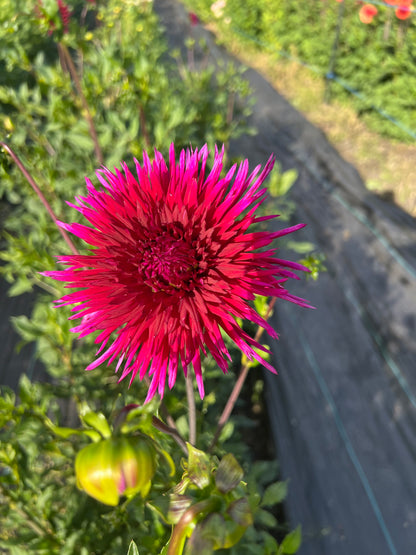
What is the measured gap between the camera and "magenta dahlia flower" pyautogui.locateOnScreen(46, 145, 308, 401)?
493 mm

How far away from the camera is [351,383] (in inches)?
68.4

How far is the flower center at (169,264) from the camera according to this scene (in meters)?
0.57

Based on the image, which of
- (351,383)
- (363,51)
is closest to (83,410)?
(351,383)

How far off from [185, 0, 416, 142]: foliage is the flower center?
2.98 metres

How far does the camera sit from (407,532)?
1.32 meters

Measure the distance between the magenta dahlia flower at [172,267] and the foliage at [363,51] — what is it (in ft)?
9.72

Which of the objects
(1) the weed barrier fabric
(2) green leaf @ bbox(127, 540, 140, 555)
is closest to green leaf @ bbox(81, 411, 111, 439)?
(2) green leaf @ bbox(127, 540, 140, 555)

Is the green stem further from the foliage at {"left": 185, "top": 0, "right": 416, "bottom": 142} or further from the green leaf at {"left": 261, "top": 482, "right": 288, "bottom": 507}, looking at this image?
the foliage at {"left": 185, "top": 0, "right": 416, "bottom": 142}

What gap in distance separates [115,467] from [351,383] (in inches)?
59.8

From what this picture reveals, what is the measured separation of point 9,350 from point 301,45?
15.8 feet

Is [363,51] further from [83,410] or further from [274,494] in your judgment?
[83,410]

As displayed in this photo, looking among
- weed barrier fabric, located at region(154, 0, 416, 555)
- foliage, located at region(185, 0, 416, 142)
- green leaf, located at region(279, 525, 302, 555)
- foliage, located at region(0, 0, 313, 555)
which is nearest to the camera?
foliage, located at region(0, 0, 313, 555)

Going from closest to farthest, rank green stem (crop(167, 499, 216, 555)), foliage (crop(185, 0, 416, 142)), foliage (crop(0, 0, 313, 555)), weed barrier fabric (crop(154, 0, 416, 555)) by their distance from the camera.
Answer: green stem (crop(167, 499, 216, 555)), foliage (crop(0, 0, 313, 555)), weed barrier fabric (crop(154, 0, 416, 555)), foliage (crop(185, 0, 416, 142))

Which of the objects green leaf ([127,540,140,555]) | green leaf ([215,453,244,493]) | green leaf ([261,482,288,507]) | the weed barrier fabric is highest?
green leaf ([215,453,244,493])
